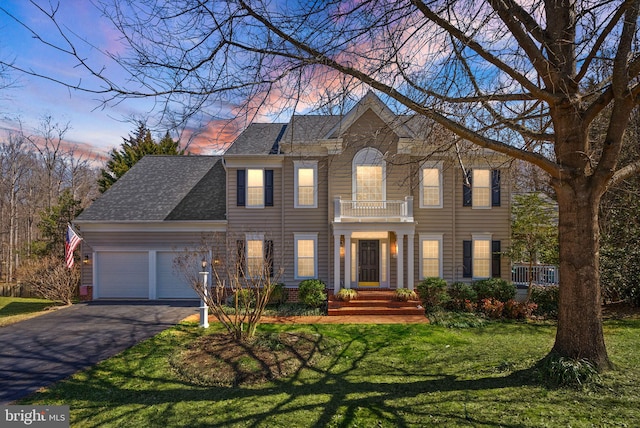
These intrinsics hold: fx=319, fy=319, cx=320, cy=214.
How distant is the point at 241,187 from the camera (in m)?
14.2

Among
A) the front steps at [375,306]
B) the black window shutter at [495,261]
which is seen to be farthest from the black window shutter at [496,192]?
the front steps at [375,306]

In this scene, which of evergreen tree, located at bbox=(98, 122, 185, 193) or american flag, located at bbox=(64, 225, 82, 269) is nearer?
american flag, located at bbox=(64, 225, 82, 269)

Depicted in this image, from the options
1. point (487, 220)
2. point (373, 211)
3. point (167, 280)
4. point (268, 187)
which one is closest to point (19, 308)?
point (167, 280)

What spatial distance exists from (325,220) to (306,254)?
1722 millimetres

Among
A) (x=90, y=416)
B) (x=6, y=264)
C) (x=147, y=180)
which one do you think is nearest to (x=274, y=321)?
(x=90, y=416)

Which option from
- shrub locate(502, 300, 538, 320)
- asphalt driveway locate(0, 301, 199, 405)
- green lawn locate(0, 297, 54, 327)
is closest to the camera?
asphalt driveway locate(0, 301, 199, 405)

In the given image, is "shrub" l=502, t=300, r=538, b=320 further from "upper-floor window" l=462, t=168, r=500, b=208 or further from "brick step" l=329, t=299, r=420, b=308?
"upper-floor window" l=462, t=168, r=500, b=208

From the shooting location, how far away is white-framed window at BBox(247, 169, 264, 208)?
14211 millimetres

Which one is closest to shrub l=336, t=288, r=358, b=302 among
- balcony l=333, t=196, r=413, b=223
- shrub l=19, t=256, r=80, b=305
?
balcony l=333, t=196, r=413, b=223

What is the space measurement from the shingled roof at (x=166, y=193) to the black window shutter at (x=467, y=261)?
11.0 meters

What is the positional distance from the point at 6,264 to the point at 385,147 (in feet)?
103

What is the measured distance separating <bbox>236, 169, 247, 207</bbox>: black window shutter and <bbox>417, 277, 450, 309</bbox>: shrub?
27.4ft

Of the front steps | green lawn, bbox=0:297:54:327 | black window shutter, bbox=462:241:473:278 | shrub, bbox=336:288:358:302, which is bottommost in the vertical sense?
green lawn, bbox=0:297:54:327

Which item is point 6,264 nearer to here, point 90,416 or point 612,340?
point 90,416
